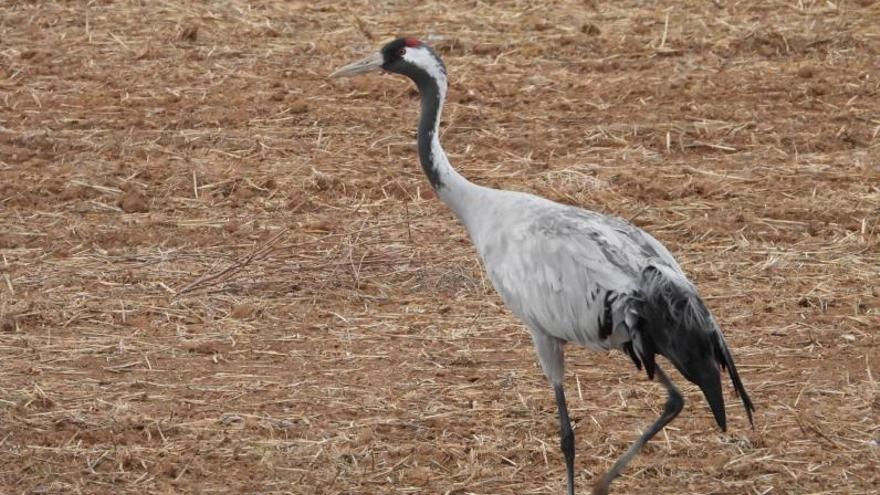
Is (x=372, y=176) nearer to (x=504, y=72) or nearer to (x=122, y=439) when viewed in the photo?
(x=504, y=72)

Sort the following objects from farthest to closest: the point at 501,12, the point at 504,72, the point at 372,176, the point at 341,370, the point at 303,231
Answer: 1. the point at 501,12
2. the point at 504,72
3. the point at 372,176
4. the point at 303,231
5. the point at 341,370

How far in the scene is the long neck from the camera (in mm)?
5781

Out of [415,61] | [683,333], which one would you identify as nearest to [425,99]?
[415,61]

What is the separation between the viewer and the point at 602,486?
5.30 metres

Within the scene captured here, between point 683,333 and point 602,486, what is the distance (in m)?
0.67

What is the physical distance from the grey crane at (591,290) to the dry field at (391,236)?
48 cm

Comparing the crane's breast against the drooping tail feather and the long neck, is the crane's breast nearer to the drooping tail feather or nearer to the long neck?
the drooping tail feather

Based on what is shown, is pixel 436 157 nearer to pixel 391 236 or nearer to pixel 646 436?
pixel 646 436

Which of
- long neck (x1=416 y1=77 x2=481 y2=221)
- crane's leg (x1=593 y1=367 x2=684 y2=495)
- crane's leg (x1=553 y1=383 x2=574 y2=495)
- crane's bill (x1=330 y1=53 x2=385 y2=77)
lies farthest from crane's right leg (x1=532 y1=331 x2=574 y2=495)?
crane's bill (x1=330 y1=53 x2=385 y2=77)

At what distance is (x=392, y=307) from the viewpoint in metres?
6.97

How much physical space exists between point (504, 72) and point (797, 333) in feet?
12.9

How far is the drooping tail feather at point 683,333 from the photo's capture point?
4.93 m

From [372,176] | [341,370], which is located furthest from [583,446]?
[372,176]

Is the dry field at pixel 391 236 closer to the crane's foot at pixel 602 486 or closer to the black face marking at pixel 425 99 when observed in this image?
the crane's foot at pixel 602 486
